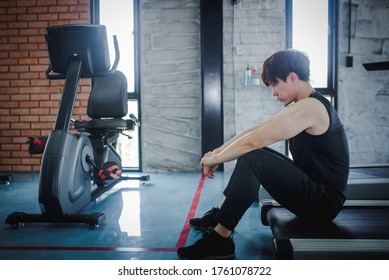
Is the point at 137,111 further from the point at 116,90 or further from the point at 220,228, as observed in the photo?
the point at 220,228

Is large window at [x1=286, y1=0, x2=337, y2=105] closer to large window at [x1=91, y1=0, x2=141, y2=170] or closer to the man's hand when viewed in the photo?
large window at [x1=91, y1=0, x2=141, y2=170]

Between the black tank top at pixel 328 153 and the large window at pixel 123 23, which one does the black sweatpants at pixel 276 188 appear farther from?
the large window at pixel 123 23

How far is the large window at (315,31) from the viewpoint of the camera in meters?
4.74

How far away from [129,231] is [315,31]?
12.8ft

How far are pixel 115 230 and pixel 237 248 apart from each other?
82 cm

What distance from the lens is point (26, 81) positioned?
484cm

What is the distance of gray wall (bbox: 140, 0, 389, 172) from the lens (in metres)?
4.68

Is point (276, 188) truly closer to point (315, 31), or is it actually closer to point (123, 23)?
point (315, 31)

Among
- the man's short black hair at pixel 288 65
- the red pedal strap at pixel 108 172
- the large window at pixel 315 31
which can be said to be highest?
the large window at pixel 315 31

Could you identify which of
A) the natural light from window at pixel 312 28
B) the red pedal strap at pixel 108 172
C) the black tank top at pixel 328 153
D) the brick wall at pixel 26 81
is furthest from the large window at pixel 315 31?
the black tank top at pixel 328 153

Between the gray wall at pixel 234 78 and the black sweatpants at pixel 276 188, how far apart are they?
3.17 m

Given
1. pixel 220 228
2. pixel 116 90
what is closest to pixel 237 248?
pixel 220 228

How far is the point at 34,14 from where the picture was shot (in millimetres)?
4785

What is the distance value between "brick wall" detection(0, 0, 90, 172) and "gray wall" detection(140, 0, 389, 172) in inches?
39.0
